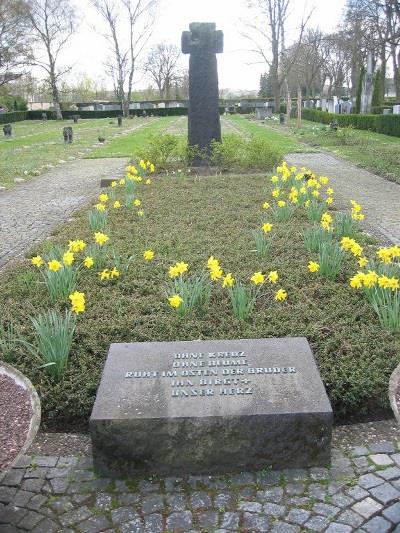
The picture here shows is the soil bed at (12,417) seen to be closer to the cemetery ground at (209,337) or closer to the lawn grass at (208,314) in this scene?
the cemetery ground at (209,337)

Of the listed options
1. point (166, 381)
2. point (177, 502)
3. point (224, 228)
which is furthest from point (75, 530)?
point (224, 228)

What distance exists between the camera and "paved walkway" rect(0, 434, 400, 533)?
8.00ft

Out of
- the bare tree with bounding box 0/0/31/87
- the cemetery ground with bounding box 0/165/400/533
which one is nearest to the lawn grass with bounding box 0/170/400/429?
the cemetery ground with bounding box 0/165/400/533

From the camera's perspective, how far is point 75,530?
2426 millimetres

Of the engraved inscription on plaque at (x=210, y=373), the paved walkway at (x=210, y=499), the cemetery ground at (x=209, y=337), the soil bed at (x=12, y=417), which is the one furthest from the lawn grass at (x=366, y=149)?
the soil bed at (x=12, y=417)

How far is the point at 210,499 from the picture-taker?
2.60 metres

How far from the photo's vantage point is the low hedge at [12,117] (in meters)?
43.2

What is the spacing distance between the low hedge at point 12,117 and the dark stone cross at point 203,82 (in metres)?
34.5

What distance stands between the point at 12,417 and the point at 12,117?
1851 inches

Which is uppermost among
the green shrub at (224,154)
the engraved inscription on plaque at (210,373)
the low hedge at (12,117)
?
the low hedge at (12,117)

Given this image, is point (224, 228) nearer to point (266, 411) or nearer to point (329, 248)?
point (329, 248)

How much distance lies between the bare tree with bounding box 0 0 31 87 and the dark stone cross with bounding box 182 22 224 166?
30.4 metres

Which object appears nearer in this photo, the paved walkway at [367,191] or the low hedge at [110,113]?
the paved walkway at [367,191]

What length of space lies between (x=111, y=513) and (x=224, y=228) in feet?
15.5
